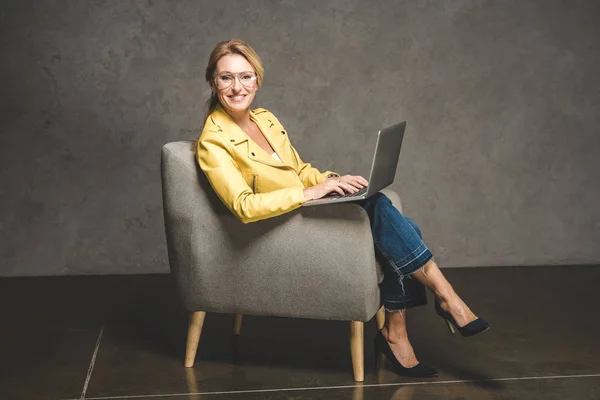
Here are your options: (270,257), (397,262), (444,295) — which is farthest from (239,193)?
(444,295)

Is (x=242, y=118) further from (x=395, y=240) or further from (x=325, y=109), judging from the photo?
(x=325, y=109)

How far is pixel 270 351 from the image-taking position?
3129 millimetres

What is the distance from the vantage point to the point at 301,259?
8.87 ft

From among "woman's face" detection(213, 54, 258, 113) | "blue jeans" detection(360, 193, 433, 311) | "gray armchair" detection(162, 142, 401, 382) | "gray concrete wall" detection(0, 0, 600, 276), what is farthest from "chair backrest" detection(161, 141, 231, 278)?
"gray concrete wall" detection(0, 0, 600, 276)

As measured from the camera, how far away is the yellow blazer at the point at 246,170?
8.61 ft

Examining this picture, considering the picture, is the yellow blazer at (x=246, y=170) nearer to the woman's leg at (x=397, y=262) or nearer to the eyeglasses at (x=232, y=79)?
the eyeglasses at (x=232, y=79)

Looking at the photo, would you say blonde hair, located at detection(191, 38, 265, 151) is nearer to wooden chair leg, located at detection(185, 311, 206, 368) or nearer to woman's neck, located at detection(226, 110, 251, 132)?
woman's neck, located at detection(226, 110, 251, 132)

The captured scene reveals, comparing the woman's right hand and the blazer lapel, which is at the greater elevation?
the blazer lapel

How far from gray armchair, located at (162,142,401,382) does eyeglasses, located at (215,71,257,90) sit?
273 millimetres

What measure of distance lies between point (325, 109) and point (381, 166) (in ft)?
6.42

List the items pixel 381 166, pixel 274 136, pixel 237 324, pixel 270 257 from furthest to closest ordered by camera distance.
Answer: pixel 237 324
pixel 274 136
pixel 270 257
pixel 381 166

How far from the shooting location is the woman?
104 inches

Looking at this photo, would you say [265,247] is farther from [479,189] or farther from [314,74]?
[479,189]

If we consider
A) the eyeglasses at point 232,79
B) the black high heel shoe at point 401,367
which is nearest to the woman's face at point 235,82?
the eyeglasses at point 232,79
